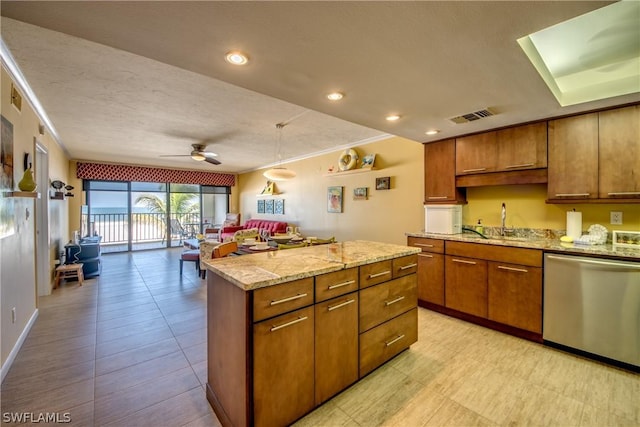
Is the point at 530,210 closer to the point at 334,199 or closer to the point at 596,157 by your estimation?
the point at 596,157

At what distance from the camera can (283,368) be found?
1.50m

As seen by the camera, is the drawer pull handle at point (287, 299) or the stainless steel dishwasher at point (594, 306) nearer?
the drawer pull handle at point (287, 299)

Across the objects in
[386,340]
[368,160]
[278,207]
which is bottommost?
[386,340]

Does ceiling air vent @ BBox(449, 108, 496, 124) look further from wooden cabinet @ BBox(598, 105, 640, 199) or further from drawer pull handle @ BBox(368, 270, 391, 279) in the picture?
drawer pull handle @ BBox(368, 270, 391, 279)

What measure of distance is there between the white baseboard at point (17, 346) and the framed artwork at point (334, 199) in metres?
4.44

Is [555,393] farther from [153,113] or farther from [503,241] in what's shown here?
[153,113]

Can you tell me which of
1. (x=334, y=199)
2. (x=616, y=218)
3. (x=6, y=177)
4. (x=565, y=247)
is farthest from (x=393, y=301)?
(x=334, y=199)

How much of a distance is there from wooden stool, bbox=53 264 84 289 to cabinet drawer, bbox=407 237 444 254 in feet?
17.4

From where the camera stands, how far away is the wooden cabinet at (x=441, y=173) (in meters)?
3.41

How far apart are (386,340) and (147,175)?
8.08m

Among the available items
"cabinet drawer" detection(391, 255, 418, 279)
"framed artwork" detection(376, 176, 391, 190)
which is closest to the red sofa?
"framed artwork" detection(376, 176, 391, 190)

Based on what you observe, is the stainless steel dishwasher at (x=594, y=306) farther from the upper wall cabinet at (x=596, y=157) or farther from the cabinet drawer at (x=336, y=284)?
the cabinet drawer at (x=336, y=284)

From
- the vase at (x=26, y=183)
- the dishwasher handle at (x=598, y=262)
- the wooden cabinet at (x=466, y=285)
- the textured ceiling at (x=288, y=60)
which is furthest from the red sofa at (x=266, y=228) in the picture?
the dishwasher handle at (x=598, y=262)

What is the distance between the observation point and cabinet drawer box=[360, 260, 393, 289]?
1955 mm
